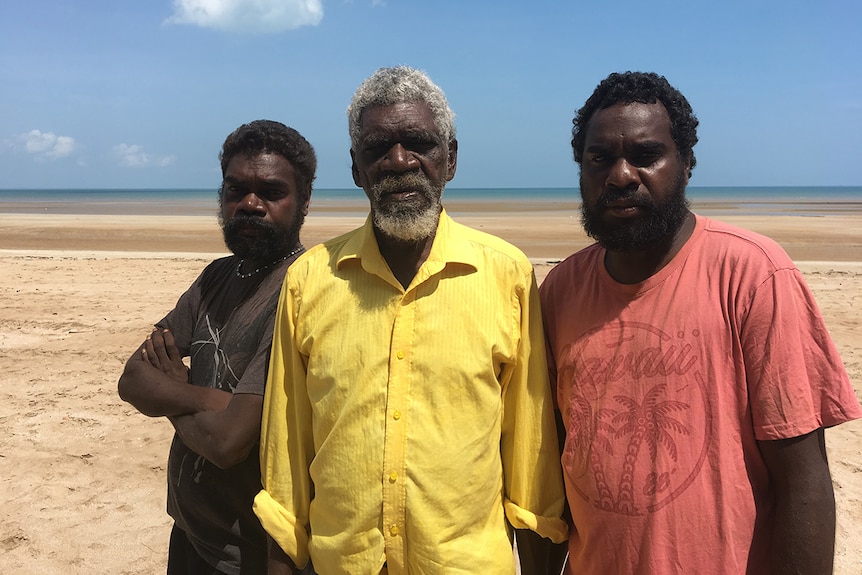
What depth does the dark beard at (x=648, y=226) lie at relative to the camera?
6.68ft

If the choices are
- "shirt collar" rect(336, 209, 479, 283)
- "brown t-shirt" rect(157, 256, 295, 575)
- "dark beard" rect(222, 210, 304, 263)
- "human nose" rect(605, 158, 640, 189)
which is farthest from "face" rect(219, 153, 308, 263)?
"human nose" rect(605, 158, 640, 189)

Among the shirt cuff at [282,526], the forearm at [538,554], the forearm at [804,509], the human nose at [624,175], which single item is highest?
the human nose at [624,175]

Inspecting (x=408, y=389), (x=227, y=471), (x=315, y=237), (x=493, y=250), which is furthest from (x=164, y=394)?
(x=315, y=237)

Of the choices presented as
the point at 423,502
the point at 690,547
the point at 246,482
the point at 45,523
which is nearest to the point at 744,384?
the point at 690,547

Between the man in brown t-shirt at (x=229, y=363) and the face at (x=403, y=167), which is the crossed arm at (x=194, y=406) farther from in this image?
the face at (x=403, y=167)

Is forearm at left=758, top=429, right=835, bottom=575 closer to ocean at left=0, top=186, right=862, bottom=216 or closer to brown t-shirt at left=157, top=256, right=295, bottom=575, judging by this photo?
brown t-shirt at left=157, top=256, right=295, bottom=575

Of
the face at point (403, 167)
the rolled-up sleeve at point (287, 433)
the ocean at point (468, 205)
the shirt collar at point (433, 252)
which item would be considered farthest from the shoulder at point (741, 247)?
the ocean at point (468, 205)

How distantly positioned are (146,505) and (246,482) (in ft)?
8.11

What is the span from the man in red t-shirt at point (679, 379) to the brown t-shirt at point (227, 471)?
1.15m

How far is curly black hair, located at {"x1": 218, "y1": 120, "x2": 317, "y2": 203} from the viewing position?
8.41 ft

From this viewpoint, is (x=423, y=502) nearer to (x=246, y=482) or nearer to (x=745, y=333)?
(x=246, y=482)

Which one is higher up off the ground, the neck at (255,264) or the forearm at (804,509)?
the neck at (255,264)

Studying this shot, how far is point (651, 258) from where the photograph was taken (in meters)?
2.09

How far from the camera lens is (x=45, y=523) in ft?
13.8
